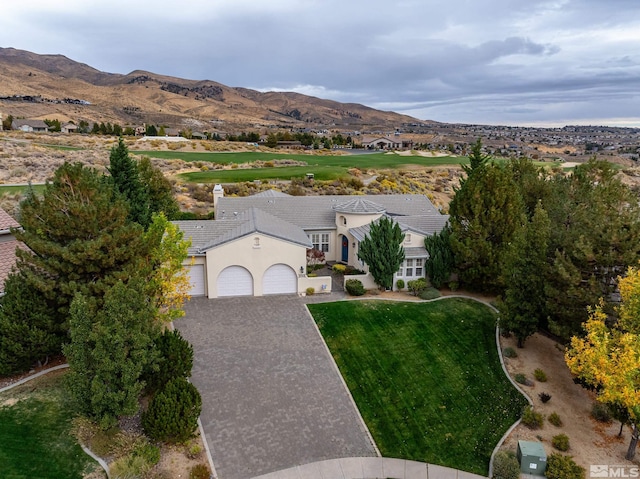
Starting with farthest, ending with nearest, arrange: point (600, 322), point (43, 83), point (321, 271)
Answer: point (43, 83) → point (321, 271) → point (600, 322)

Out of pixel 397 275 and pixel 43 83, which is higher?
pixel 43 83

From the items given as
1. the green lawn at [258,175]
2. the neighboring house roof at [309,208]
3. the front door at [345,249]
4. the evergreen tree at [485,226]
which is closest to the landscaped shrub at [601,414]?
the evergreen tree at [485,226]

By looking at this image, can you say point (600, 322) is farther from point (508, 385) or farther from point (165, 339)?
point (165, 339)

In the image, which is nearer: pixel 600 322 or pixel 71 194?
pixel 600 322

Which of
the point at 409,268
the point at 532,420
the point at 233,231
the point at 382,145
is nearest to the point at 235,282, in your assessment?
the point at 233,231

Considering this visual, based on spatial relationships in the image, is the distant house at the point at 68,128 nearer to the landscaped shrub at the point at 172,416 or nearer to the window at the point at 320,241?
the window at the point at 320,241

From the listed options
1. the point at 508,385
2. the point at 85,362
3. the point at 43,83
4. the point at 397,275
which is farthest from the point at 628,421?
the point at 43,83
